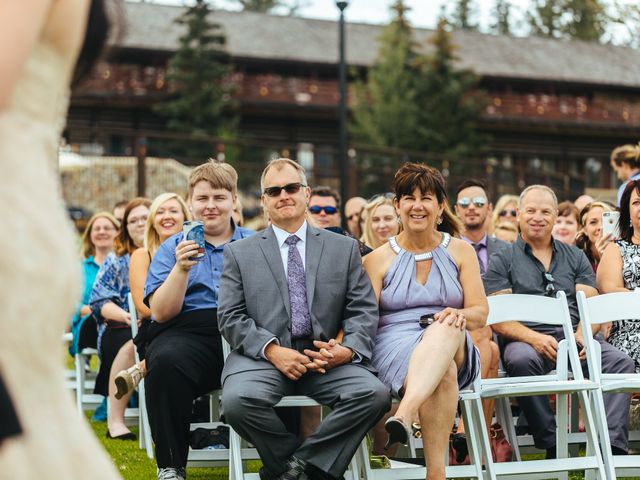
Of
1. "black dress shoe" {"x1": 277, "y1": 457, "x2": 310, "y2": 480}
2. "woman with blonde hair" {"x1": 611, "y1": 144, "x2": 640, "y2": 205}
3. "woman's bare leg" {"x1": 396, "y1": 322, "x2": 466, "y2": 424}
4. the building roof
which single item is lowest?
"black dress shoe" {"x1": 277, "y1": 457, "x2": 310, "y2": 480}

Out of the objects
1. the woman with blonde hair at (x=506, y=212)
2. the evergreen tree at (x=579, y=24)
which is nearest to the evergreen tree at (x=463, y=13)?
the evergreen tree at (x=579, y=24)

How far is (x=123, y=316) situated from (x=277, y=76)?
125ft

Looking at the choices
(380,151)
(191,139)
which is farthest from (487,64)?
(191,139)

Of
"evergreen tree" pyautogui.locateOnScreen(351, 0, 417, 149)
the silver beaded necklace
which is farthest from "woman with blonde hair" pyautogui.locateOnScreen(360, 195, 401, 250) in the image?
"evergreen tree" pyautogui.locateOnScreen(351, 0, 417, 149)

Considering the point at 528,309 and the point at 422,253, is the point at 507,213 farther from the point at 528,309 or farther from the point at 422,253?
the point at 422,253

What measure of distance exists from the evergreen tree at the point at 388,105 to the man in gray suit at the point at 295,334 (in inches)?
1356

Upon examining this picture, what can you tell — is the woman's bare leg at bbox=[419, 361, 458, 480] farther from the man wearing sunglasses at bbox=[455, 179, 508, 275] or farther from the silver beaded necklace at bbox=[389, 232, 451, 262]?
the man wearing sunglasses at bbox=[455, 179, 508, 275]

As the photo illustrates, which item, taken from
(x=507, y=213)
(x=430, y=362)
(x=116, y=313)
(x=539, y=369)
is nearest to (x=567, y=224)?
(x=507, y=213)

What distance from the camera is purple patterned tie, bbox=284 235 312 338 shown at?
5969mm

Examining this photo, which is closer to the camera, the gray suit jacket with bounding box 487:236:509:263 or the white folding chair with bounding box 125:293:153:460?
the white folding chair with bounding box 125:293:153:460

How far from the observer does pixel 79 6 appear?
191 centimetres

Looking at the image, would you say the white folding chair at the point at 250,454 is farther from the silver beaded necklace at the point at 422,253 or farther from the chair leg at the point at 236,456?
the silver beaded necklace at the point at 422,253

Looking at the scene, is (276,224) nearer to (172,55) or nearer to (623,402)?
(623,402)

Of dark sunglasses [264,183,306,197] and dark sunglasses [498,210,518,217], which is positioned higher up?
dark sunglasses [264,183,306,197]
